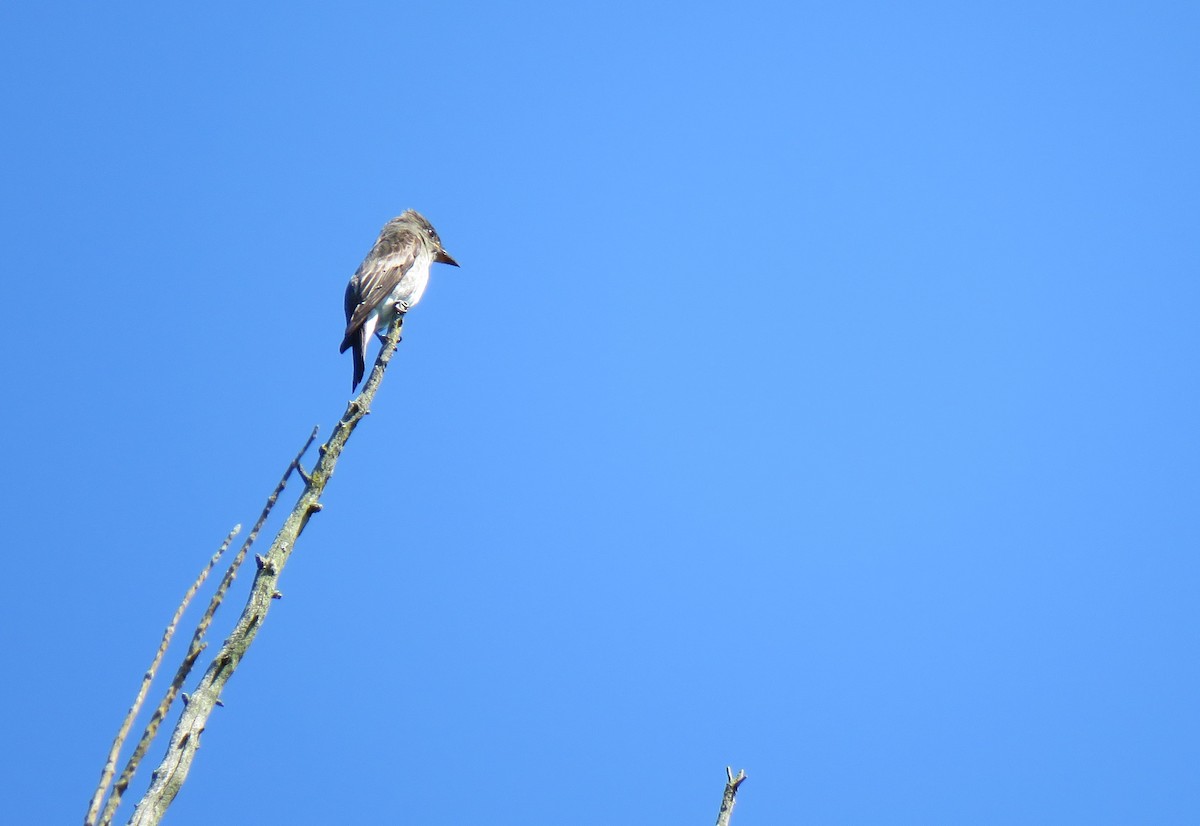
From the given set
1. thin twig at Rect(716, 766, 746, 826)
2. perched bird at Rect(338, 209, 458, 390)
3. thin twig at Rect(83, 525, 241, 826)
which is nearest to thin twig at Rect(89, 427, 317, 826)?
thin twig at Rect(83, 525, 241, 826)

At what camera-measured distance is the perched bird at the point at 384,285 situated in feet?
37.4

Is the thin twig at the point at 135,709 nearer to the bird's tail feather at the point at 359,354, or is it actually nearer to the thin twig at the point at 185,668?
the thin twig at the point at 185,668

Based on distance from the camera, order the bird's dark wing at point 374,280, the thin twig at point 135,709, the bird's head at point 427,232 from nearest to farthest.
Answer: the thin twig at point 135,709
the bird's dark wing at point 374,280
the bird's head at point 427,232

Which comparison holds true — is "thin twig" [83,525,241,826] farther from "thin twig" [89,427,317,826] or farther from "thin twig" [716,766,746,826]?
"thin twig" [716,766,746,826]

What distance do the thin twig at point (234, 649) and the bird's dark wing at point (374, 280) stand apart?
802 centimetres

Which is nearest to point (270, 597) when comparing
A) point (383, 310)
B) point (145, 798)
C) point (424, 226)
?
point (145, 798)

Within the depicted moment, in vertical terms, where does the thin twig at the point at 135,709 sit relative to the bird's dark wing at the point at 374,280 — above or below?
below

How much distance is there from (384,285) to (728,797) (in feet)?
32.3

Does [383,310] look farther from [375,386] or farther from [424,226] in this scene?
[375,386]

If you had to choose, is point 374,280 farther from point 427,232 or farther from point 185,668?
point 185,668

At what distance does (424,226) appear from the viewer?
14.5m

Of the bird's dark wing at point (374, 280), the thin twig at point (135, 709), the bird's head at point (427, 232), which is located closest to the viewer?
the thin twig at point (135, 709)

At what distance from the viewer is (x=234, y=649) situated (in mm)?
2641

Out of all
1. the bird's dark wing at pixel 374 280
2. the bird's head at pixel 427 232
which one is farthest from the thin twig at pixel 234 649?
the bird's head at pixel 427 232
